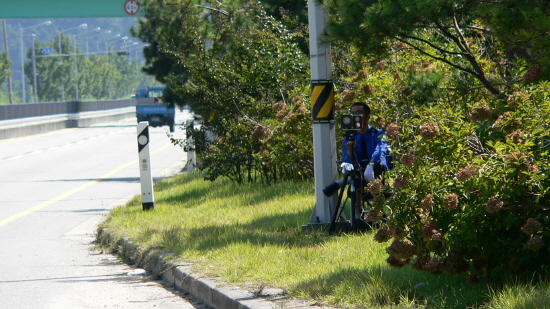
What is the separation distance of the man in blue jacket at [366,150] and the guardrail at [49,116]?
30717 mm

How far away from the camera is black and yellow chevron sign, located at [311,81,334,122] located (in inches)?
359

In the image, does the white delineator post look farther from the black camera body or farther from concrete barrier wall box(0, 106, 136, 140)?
concrete barrier wall box(0, 106, 136, 140)

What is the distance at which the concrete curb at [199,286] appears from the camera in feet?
19.7

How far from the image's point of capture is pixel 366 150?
921 cm

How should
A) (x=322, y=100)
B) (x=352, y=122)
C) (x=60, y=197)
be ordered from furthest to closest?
1. (x=60, y=197)
2. (x=322, y=100)
3. (x=352, y=122)

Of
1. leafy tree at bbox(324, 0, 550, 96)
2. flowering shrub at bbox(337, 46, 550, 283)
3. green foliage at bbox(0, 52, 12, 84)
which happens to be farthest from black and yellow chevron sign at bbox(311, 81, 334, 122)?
green foliage at bbox(0, 52, 12, 84)

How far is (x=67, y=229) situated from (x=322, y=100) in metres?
4.77

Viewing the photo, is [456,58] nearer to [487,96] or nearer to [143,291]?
[487,96]

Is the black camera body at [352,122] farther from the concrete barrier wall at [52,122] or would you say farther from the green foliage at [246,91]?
the concrete barrier wall at [52,122]

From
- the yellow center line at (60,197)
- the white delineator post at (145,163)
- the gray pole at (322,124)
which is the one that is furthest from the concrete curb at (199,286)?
the yellow center line at (60,197)

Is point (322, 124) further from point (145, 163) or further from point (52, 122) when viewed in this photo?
point (52, 122)

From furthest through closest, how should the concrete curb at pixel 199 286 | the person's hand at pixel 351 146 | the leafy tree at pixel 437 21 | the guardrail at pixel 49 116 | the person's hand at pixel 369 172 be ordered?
the guardrail at pixel 49 116 → the person's hand at pixel 351 146 → the person's hand at pixel 369 172 → the leafy tree at pixel 437 21 → the concrete curb at pixel 199 286

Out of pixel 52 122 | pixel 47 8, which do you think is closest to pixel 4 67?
pixel 52 122

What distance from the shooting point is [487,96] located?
8367 millimetres
